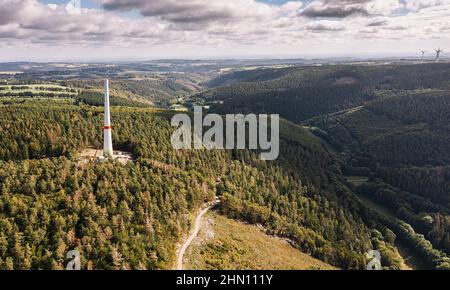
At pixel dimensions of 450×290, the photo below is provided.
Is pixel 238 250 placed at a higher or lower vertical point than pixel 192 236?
lower

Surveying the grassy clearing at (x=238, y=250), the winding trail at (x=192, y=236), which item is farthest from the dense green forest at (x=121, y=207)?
the grassy clearing at (x=238, y=250)

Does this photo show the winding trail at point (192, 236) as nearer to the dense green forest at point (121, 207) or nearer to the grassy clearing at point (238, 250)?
the grassy clearing at point (238, 250)

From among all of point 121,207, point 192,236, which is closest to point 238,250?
point 192,236

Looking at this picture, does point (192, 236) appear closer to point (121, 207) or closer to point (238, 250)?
point (238, 250)

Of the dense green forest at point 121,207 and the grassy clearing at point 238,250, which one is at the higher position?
the dense green forest at point 121,207

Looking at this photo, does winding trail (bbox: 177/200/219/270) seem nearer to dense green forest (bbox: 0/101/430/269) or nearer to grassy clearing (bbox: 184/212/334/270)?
grassy clearing (bbox: 184/212/334/270)

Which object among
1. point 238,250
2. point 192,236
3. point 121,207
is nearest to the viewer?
point 121,207
